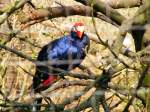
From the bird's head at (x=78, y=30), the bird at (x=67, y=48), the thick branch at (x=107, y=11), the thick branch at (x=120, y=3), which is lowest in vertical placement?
the bird at (x=67, y=48)

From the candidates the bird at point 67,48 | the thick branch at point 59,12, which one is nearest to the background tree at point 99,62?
the thick branch at point 59,12

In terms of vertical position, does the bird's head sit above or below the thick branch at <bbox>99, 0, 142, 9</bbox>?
below

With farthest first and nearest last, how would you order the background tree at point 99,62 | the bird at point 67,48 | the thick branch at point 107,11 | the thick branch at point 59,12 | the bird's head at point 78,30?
the bird's head at point 78,30 → the bird at point 67,48 → the thick branch at point 59,12 → the thick branch at point 107,11 → the background tree at point 99,62

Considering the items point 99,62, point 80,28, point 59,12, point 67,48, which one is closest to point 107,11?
point 59,12

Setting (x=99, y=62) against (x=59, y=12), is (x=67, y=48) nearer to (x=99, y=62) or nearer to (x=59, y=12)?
(x=59, y=12)

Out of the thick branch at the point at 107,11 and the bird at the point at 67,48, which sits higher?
the thick branch at the point at 107,11

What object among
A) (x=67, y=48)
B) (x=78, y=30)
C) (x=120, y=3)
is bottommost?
(x=67, y=48)

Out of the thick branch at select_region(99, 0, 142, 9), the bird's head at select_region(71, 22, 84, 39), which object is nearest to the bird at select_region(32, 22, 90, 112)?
the bird's head at select_region(71, 22, 84, 39)

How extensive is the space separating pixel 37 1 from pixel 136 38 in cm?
A: 105

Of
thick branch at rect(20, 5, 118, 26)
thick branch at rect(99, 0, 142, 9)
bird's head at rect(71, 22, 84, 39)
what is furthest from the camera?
bird's head at rect(71, 22, 84, 39)

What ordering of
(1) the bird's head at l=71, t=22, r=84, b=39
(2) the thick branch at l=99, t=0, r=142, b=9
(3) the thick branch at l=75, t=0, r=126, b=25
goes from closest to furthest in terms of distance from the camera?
(3) the thick branch at l=75, t=0, r=126, b=25 < (2) the thick branch at l=99, t=0, r=142, b=9 < (1) the bird's head at l=71, t=22, r=84, b=39

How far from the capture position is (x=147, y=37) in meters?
2.02

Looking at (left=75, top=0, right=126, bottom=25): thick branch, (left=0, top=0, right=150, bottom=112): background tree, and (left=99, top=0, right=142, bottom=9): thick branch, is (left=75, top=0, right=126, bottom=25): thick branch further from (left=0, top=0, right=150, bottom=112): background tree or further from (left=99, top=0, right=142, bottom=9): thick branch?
(left=99, top=0, right=142, bottom=9): thick branch

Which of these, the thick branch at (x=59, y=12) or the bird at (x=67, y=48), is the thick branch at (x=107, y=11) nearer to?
the thick branch at (x=59, y=12)
